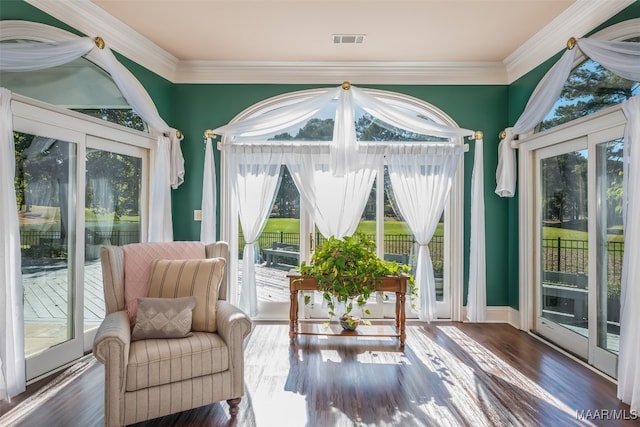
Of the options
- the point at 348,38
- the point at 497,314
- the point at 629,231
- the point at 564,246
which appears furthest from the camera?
the point at 497,314

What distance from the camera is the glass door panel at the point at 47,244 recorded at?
115 inches

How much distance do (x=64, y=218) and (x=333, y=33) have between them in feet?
9.57

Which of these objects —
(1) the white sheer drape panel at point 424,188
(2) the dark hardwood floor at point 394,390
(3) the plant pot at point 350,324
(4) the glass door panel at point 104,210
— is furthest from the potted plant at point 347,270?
(4) the glass door panel at point 104,210

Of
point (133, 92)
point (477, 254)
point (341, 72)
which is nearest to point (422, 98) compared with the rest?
→ point (341, 72)

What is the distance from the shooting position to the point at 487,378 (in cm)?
294

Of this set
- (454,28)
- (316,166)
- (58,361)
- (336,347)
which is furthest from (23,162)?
(454,28)

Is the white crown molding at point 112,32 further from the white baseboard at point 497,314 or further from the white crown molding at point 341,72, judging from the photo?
the white baseboard at point 497,314

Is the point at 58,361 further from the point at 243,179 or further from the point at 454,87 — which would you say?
the point at 454,87

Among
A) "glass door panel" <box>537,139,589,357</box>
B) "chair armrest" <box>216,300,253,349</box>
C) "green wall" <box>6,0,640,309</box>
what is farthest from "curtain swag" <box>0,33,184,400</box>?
"glass door panel" <box>537,139,589,357</box>

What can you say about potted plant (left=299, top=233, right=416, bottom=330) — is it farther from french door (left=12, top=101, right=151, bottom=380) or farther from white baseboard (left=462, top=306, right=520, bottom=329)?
french door (left=12, top=101, right=151, bottom=380)

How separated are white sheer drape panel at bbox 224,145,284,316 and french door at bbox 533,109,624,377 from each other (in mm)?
2874

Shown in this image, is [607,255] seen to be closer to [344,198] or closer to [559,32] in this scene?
[559,32]

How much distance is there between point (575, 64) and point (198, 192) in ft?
13.2
